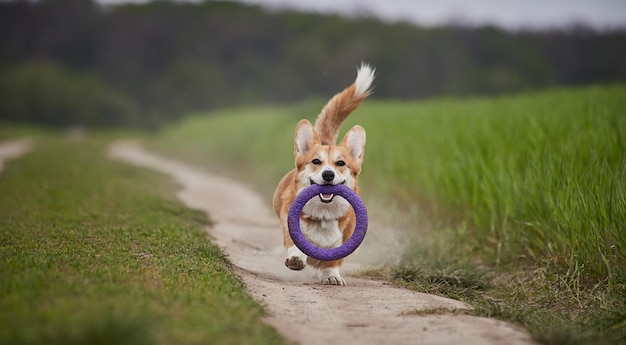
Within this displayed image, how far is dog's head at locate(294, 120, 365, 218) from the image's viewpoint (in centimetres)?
542

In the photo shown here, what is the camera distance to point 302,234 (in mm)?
5453

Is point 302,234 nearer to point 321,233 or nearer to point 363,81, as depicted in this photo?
point 321,233

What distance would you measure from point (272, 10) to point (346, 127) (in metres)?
35.9

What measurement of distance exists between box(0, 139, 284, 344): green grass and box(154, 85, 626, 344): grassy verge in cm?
175

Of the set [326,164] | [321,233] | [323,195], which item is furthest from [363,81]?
[321,233]

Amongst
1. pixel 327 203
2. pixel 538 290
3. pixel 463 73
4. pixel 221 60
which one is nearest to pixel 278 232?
pixel 327 203

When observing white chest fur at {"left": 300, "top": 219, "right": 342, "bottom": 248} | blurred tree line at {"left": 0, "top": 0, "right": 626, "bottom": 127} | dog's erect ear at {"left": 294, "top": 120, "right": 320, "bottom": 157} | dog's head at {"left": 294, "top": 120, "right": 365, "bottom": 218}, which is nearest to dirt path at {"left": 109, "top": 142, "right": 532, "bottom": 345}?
white chest fur at {"left": 300, "top": 219, "right": 342, "bottom": 248}

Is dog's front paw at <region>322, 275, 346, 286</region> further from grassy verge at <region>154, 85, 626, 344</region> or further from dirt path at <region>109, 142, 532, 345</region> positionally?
grassy verge at <region>154, 85, 626, 344</region>

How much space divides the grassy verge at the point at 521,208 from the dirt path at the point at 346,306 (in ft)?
1.12

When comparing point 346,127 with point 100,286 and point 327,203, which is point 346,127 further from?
point 100,286

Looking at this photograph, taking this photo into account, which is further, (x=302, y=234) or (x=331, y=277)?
A: (x=331, y=277)

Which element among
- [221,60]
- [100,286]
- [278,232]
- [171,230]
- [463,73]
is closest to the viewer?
[100,286]

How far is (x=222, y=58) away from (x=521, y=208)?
35816 millimetres

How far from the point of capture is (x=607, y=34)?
2942 cm
